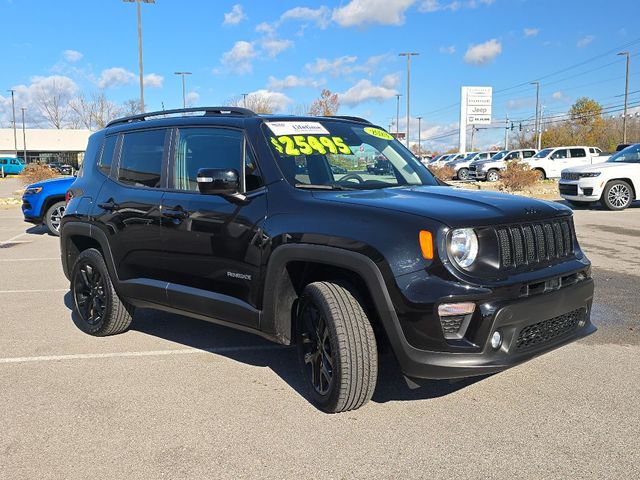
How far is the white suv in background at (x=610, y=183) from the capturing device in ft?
49.8

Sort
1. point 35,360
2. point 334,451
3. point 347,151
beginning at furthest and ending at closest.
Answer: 1. point 35,360
2. point 347,151
3. point 334,451

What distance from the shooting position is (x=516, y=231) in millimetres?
3295

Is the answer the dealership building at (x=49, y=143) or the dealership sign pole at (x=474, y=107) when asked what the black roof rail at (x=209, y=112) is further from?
the dealership building at (x=49, y=143)

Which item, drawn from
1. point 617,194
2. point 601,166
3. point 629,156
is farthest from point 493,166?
point 617,194

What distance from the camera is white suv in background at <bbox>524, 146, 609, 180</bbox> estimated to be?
2864 cm

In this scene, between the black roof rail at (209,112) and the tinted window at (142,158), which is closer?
the black roof rail at (209,112)

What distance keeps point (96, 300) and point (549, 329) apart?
151 inches

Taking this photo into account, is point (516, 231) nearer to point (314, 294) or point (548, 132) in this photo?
point (314, 294)

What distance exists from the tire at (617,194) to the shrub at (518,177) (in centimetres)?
647

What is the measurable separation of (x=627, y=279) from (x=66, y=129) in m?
86.2

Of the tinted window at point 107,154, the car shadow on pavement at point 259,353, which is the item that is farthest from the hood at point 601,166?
the tinted window at point 107,154

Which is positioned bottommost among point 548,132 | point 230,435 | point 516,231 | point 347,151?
point 230,435

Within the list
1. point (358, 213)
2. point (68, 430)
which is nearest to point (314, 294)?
point (358, 213)

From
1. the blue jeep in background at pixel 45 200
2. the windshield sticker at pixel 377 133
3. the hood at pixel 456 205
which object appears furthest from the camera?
the blue jeep in background at pixel 45 200
